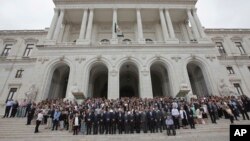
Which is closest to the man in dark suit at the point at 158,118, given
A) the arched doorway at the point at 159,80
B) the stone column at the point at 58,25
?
the arched doorway at the point at 159,80

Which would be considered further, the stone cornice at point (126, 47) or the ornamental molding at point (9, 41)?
the ornamental molding at point (9, 41)

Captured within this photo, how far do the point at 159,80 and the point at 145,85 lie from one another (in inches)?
307

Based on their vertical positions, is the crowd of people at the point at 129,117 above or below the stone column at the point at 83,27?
below

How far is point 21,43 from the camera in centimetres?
3359

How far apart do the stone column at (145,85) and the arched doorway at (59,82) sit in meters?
10.9

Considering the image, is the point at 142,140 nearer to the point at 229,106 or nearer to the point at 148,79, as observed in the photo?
the point at 229,106

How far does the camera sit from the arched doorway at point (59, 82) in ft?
82.1

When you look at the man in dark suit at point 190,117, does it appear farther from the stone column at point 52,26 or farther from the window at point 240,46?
the window at point 240,46

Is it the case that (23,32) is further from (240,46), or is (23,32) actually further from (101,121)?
(240,46)

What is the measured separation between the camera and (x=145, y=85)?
22328 millimetres

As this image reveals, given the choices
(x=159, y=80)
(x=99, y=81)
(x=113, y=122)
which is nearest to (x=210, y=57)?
(x=159, y=80)

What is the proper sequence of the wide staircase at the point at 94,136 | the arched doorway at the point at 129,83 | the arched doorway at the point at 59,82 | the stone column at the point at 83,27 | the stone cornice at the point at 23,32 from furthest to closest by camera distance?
1. the stone cornice at the point at 23,32
2. the arched doorway at the point at 129,83
3. the stone column at the point at 83,27
4. the arched doorway at the point at 59,82
5. the wide staircase at the point at 94,136

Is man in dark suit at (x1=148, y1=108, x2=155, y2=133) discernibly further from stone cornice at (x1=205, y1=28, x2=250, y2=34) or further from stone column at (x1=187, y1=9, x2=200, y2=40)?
stone cornice at (x1=205, y1=28, x2=250, y2=34)

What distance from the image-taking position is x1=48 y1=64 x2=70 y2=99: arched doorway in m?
25.0
